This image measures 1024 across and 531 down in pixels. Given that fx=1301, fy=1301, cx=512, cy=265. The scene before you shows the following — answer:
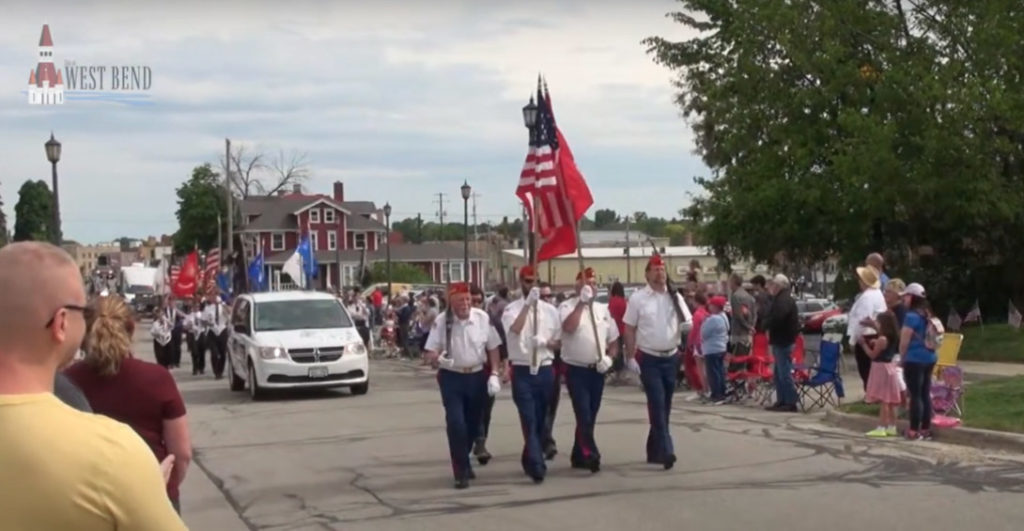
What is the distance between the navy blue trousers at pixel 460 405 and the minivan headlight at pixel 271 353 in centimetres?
982

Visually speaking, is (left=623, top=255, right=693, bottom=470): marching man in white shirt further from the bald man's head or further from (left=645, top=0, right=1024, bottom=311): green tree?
(left=645, top=0, right=1024, bottom=311): green tree

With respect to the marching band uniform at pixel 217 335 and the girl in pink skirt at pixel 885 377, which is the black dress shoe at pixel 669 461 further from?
the marching band uniform at pixel 217 335

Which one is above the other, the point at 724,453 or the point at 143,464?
the point at 143,464

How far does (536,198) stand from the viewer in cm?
1388

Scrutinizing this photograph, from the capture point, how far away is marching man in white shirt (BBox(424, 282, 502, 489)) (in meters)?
11.4

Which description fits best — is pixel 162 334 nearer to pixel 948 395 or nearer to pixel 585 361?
Answer: pixel 585 361

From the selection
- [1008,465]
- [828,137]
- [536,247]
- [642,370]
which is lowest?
[1008,465]

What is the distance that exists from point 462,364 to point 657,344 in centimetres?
189

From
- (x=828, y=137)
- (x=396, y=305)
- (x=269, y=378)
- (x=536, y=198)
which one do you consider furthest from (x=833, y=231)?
(x=536, y=198)

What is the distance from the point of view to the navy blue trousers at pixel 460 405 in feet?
37.2

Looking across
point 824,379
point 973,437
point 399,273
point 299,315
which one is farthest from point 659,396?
point 399,273

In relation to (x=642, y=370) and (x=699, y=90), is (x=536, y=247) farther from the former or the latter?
(x=699, y=90)

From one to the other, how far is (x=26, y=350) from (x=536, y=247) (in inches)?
441

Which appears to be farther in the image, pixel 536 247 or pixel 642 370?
pixel 536 247
